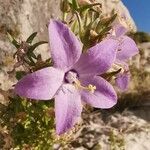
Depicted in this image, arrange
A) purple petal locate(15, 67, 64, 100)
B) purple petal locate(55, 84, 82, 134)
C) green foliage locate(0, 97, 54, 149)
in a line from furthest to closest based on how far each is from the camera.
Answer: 1. green foliage locate(0, 97, 54, 149)
2. purple petal locate(55, 84, 82, 134)
3. purple petal locate(15, 67, 64, 100)

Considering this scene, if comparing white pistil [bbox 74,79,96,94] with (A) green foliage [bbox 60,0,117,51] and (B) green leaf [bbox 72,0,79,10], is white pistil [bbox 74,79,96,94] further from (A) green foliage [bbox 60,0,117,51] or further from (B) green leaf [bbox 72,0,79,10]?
(B) green leaf [bbox 72,0,79,10]

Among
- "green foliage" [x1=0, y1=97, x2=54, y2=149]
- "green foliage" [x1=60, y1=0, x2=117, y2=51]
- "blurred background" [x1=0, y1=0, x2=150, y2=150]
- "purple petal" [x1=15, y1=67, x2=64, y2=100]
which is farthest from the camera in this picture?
"blurred background" [x1=0, y1=0, x2=150, y2=150]

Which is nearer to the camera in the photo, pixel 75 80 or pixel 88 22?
pixel 75 80

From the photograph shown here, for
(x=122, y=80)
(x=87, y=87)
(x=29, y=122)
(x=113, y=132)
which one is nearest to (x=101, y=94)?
(x=87, y=87)

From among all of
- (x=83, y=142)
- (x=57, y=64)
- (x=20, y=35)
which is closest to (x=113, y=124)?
(x=83, y=142)

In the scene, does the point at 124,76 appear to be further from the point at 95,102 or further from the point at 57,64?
the point at 57,64

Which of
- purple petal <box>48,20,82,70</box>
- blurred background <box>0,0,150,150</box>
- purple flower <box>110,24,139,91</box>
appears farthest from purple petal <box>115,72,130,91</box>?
blurred background <box>0,0,150,150</box>

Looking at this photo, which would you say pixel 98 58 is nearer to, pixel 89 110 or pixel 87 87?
pixel 87 87

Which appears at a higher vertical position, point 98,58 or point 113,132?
point 98,58
